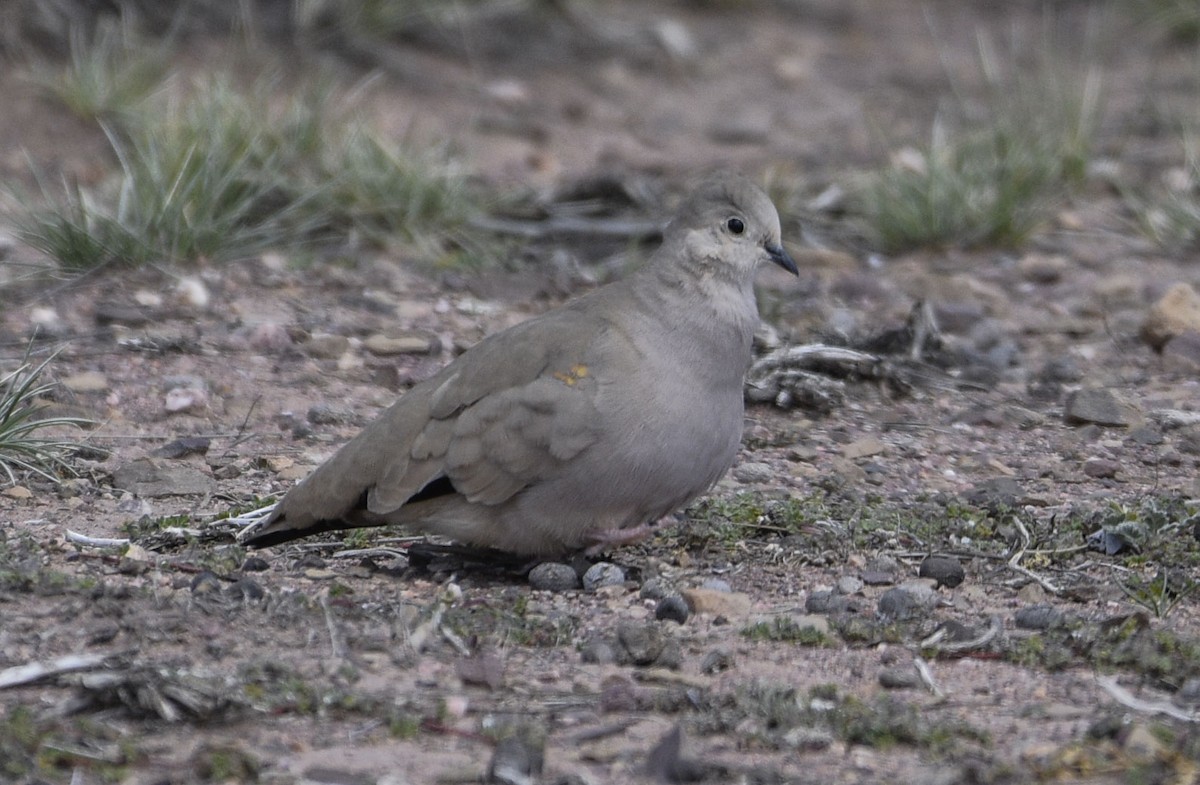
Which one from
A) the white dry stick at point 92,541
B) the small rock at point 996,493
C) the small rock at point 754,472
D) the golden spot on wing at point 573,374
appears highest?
the golden spot on wing at point 573,374

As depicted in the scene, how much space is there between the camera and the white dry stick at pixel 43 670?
3.51 metres

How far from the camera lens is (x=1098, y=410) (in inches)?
234

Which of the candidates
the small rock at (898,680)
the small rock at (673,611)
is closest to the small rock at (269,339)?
the small rock at (673,611)

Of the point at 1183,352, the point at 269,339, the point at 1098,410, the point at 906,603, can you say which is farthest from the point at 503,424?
the point at 1183,352

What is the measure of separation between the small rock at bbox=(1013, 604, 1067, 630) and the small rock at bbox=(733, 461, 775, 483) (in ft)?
4.29

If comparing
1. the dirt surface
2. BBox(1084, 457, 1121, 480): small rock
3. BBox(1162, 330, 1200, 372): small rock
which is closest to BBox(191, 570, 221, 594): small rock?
the dirt surface

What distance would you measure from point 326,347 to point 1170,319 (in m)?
3.24

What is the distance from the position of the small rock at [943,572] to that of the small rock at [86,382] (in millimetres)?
→ 2951

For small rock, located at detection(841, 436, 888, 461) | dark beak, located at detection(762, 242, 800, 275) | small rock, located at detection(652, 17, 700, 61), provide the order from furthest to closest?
1. small rock, located at detection(652, 17, 700, 61)
2. small rock, located at detection(841, 436, 888, 461)
3. dark beak, located at detection(762, 242, 800, 275)

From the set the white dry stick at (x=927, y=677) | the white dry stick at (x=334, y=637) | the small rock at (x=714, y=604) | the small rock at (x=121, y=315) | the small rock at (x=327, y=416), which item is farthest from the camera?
the small rock at (x=121, y=315)

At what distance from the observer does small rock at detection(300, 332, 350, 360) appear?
627cm

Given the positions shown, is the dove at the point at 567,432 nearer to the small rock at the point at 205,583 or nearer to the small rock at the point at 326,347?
the small rock at the point at 205,583

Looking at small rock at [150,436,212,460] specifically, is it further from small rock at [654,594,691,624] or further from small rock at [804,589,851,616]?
small rock at [804,589,851,616]

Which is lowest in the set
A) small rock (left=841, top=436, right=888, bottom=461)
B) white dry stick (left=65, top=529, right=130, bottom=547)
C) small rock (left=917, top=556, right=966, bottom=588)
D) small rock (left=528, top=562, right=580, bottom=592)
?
small rock (left=841, top=436, right=888, bottom=461)
